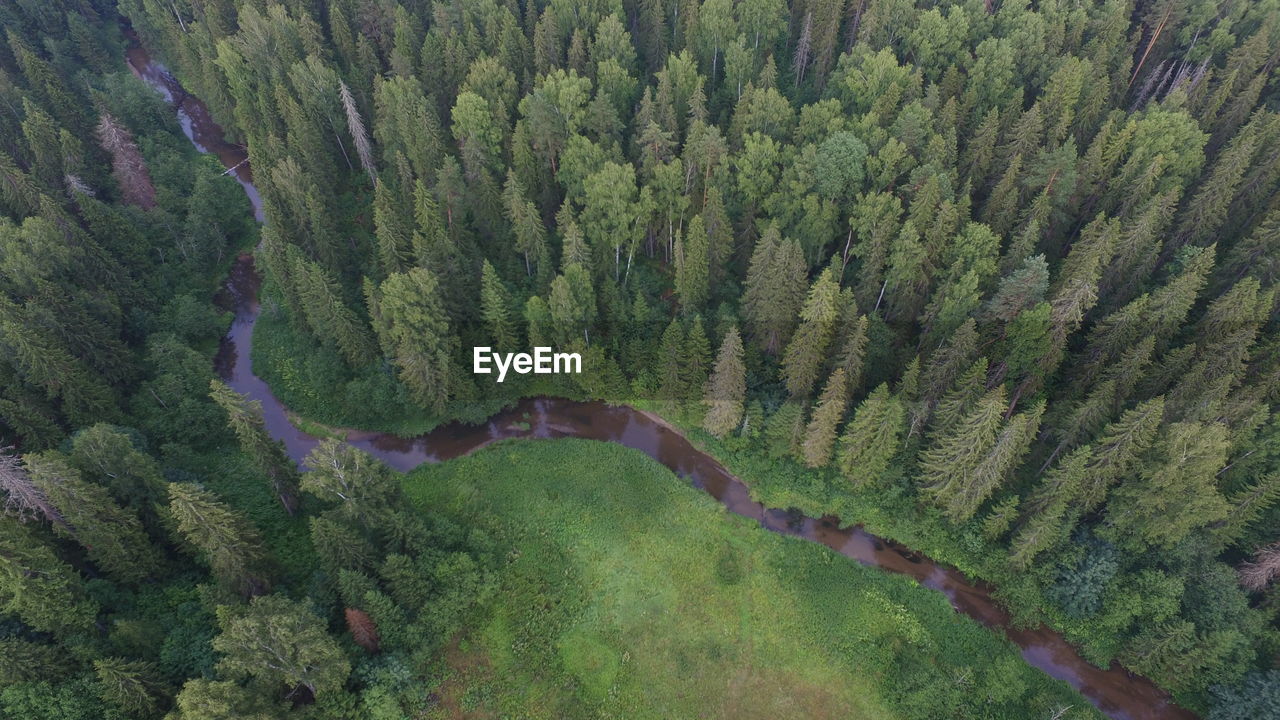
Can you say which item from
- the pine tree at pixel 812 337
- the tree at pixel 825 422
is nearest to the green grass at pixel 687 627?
the tree at pixel 825 422

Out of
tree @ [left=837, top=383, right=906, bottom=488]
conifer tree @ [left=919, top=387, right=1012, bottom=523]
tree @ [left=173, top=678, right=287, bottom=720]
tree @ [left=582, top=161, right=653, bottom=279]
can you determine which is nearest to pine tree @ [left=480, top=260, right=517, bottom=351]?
tree @ [left=582, top=161, right=653, bottom=279]

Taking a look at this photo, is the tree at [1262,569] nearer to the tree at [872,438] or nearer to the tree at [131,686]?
the tree at [872,438]

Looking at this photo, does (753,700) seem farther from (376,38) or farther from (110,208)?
(376,38)

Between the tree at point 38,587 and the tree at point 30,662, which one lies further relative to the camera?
the tree at point 38,587

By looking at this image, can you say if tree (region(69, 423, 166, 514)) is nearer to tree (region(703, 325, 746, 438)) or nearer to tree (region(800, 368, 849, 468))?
tree (region(703, 325, 746, 438))

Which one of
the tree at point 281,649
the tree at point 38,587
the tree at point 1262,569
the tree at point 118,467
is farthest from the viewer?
the tree at point 118,467
